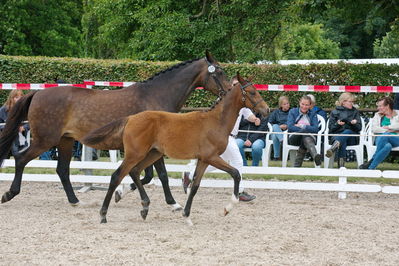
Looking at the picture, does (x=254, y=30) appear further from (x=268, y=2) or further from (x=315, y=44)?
(x=315, y=44)

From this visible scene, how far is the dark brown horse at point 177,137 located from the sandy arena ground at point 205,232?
46 cm

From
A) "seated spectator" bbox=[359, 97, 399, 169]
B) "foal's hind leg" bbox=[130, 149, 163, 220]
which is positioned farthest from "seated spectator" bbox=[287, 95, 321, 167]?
"foal's hind leg" bbox=[130, 149, 163, 220]

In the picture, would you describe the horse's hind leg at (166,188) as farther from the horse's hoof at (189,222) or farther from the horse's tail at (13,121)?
the horse's tail at (13,121)

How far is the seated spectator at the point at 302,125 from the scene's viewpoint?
10922 millimetres

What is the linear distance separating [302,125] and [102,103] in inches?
161

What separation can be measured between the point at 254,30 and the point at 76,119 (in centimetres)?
1085

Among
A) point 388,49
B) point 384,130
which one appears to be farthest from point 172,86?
point 388,49

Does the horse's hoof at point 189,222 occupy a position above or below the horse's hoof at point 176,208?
above

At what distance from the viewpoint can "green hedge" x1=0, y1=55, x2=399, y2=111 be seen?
45.6 feet

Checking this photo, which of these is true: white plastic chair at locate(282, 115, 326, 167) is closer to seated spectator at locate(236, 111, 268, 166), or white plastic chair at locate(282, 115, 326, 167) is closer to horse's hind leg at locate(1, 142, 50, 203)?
seated spectator at locate(236, 111, 268, 166)

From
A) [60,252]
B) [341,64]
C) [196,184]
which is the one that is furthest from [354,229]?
[341,64]

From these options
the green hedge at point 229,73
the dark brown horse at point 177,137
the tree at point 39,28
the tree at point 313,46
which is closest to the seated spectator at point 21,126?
the green hedge at point 229,73

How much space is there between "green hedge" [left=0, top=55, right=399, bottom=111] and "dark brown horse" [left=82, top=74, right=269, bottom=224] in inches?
262

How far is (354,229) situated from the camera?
23.8ft
